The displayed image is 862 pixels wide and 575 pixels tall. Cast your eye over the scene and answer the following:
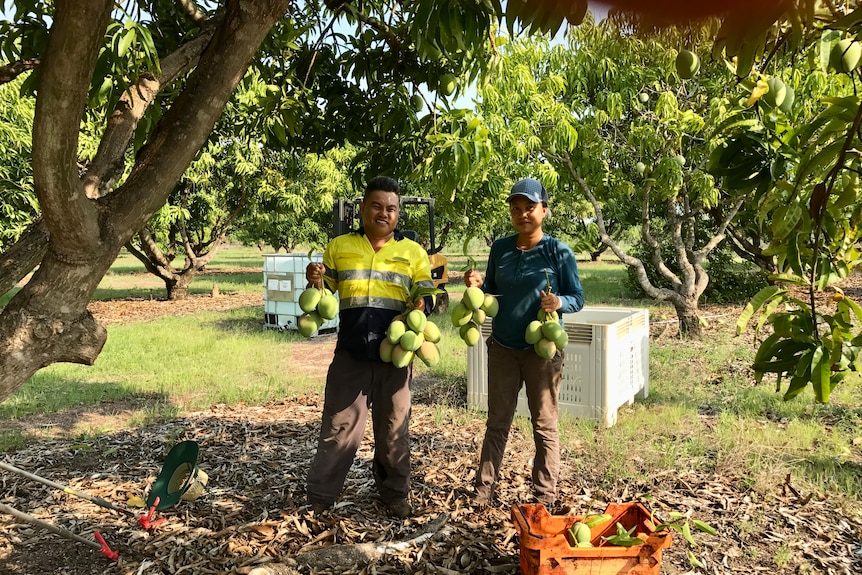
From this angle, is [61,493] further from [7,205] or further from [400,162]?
[7,205]

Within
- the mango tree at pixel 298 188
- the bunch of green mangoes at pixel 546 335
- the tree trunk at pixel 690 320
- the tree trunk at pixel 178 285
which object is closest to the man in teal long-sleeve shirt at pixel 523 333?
the bunch of green mangoes at pixel 546 335

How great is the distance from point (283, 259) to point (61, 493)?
6.79m

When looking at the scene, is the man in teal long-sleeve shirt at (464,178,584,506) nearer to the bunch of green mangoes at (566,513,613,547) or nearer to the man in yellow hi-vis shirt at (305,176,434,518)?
the man in yellow hi-vis shirt at (305,176,434,518)

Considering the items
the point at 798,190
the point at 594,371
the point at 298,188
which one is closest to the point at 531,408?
the point at 594,371

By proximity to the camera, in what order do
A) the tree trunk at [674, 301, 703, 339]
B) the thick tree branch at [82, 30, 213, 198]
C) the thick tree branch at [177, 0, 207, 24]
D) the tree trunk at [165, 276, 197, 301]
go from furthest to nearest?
the tree trunk at [165, 276, 197, 301]
the tree trunk at [674, 301, 703, 339]
the thick tree branch at [177, 0, 207, 24]
the thick tree branch at [82, 30, 213, 198]

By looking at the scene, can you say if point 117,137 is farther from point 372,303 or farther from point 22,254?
point 372,303

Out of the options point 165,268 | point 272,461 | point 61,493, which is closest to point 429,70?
point 272,461

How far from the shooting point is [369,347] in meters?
3.09

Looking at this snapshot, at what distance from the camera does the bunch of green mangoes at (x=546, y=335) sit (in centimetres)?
299

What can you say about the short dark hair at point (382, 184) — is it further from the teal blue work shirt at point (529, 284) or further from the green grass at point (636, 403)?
the green grass at point (636, 403)

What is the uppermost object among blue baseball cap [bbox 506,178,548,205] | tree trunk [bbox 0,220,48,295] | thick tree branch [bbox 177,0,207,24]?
thick tree branch [bbox 177,0,207,24]

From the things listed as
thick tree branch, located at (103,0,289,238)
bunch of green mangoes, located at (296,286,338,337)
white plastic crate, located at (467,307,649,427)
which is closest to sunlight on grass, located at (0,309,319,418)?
white plastic crate, located at (467,307,649,427)

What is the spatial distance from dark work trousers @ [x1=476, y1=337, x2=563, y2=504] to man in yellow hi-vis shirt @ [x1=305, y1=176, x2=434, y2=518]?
45cm

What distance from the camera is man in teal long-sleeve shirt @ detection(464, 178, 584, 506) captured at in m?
3.20
